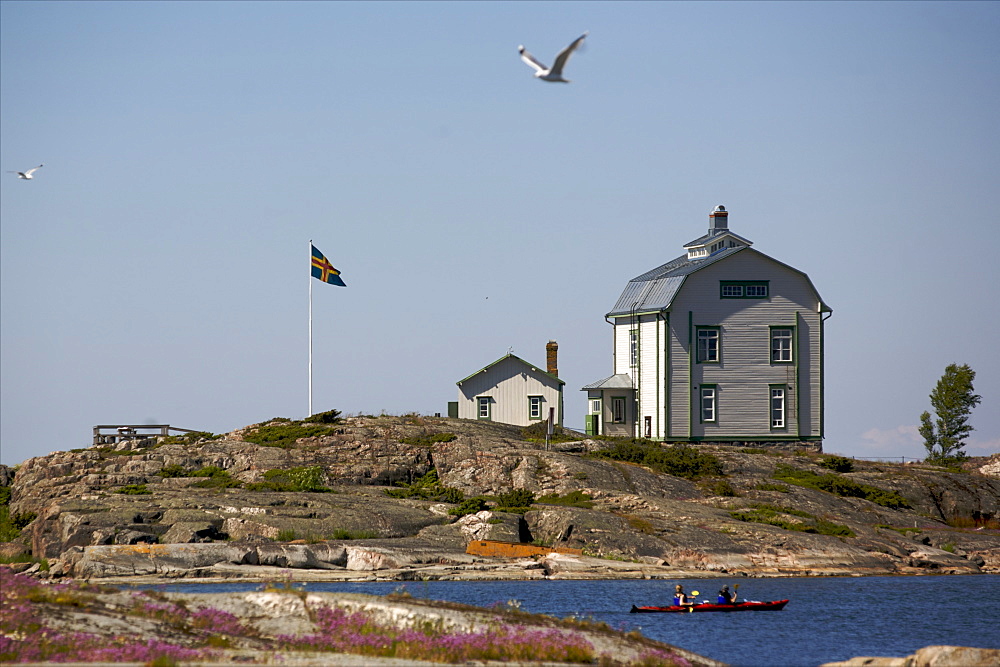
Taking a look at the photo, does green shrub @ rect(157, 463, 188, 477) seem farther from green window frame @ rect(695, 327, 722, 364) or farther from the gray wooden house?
green window frame @ rect(695, 327, 722, 364)

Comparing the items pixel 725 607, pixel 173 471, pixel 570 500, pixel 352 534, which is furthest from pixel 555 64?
pixel 173 471

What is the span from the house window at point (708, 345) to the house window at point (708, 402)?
5.12 feet

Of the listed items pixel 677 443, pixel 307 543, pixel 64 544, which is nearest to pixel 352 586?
pixel 307 543

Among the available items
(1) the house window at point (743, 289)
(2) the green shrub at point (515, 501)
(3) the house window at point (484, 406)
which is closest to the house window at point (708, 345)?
(1) the house window at point (743, 289)

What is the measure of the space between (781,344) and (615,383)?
397 inches

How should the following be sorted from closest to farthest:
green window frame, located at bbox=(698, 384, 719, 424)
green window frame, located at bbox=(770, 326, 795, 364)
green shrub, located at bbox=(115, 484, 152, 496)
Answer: green shrub, located at bbox=(115, 484, 152, 496)
green window frame, located at bbox=(698, 384, 719, 424)
green window frame, located at bbox=(770, 326, 795, 364)

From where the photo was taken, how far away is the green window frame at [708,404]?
215 ft

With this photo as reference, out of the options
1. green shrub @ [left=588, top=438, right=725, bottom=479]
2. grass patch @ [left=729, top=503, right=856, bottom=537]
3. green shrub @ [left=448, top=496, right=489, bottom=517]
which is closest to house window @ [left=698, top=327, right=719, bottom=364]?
green shrub @ [left=588, top=438, right=725, bottom=479]

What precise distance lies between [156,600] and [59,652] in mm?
4125

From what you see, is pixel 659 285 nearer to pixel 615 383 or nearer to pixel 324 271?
pixel 615 383

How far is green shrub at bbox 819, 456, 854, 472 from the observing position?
2426 inches

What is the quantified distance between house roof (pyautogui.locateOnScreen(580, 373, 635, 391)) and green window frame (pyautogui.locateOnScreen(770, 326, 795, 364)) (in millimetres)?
8640

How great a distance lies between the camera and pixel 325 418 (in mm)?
61031

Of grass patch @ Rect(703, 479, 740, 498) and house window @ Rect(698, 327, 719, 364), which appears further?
house window @ Rect(698, 327, 719, 364)
